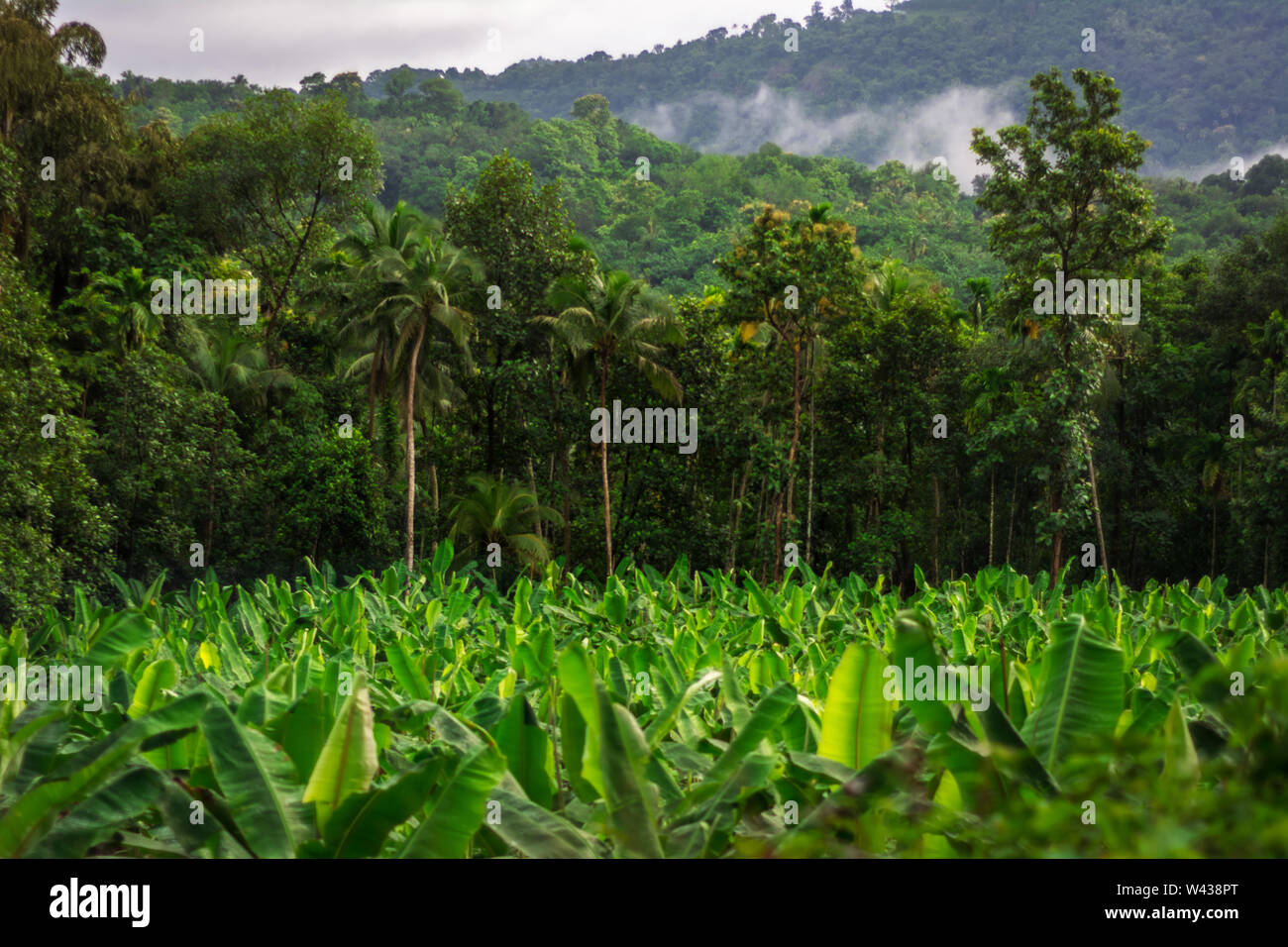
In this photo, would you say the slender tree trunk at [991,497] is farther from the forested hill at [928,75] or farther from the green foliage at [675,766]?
the forested hill at [928,75]

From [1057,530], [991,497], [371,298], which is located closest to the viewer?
[1057,530]

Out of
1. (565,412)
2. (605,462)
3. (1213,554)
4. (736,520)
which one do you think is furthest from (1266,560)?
(565,412)

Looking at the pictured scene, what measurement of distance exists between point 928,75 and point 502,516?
111 metres

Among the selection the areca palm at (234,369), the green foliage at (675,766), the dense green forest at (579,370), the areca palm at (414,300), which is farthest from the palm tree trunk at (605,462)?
the green foliage at (675,766)

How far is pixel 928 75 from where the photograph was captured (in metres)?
115

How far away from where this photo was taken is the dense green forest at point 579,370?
19.9 m

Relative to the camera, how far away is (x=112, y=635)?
12.0 feet

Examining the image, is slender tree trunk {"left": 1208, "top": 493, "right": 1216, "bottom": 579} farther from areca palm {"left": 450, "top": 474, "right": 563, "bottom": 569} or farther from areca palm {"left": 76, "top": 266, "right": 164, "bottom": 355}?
areca palm {"left": 76, "top": 266, "right": 164, "bottom": 355}

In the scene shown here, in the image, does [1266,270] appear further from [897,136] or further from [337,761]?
[897,136]

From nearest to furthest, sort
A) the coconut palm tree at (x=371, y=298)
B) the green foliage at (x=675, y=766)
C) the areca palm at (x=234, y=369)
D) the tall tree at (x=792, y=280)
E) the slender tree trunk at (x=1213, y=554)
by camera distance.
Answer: the green foliage at (x=675, y=766) → the coconut palm tree at (x=371, y=298) → the tall tree at (x=792, y=280) → the areca palm at (x=234, y=369) → the slender tree trunk at (x=1213, y=554)

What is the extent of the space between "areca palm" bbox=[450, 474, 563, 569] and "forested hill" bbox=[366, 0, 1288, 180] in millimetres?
82995

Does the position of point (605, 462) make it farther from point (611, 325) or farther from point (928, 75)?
point (928, 75)

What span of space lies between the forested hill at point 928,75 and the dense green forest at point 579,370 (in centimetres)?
6987
